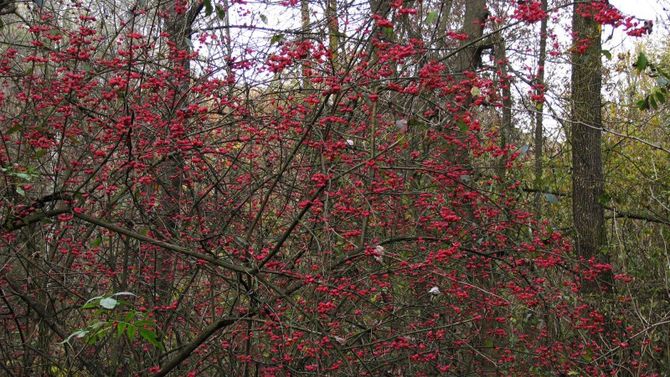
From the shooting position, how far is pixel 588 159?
28.5 ft

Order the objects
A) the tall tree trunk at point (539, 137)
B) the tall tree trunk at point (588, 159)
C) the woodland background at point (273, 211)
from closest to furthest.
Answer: the woodland background at point (273, 211)
the tall tree trunk at point (539, 137)
the tall tree trunk at point (588, 159)

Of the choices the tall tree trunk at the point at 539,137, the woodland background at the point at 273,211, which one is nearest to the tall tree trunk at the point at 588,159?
the tall tree trunk at the point at 539,137

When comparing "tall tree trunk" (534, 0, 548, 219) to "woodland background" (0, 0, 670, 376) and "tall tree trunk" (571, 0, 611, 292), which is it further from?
"woodland background" (0, 0, 670, 376)

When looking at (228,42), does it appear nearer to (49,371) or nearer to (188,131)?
(188,131)

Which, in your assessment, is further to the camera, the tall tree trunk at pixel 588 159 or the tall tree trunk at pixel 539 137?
the tall tree trunk at pixel 588 159

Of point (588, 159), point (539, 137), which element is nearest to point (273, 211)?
point (588, 159)

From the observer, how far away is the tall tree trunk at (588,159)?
27.1ft

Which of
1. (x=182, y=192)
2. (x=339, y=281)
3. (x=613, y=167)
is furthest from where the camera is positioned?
(x=613, y=167)

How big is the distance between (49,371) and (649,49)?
16201 millimetres

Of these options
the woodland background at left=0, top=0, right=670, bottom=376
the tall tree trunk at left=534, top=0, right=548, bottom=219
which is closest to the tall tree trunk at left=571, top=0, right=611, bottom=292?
the tall tree trunk at left=534, top=0, right=548, bottom=219

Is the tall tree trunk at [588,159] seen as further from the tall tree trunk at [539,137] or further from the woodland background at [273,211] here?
the woodland background at [273,211]

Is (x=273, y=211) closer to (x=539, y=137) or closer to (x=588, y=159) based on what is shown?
(x=588, y=159)

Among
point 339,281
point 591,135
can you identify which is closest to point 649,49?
point 591,135

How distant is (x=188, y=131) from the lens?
205 inches
